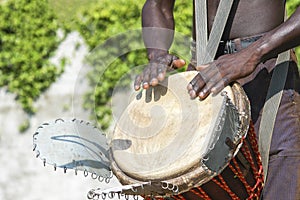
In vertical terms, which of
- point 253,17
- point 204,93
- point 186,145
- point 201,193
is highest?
point 253,17

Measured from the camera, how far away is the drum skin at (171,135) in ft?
8.27

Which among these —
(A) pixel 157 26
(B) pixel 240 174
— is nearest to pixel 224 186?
(B) pixel 240 174

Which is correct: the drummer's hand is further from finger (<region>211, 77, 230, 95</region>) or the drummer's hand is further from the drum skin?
finger (<region>211, 77, 230, 95</region>)

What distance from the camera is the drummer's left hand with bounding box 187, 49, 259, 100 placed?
258 cm

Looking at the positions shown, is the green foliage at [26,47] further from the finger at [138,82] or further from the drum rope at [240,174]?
the drum rope at [240,174]

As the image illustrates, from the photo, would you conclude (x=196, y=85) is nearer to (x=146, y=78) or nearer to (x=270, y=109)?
(x=146, y=78)

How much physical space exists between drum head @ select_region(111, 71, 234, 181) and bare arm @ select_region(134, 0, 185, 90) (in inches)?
2.0

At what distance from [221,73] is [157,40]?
1.16ft

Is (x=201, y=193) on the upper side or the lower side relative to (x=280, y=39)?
lower

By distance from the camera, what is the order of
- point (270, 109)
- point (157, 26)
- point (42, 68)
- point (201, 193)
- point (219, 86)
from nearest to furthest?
point (219, 86), point (201, 193), point (270, 109), point (157, 26), point (42, 68)

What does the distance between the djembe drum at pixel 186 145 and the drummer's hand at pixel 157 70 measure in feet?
0.13

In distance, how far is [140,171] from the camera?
259cm

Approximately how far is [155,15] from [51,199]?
2367mm

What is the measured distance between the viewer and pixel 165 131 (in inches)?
106
